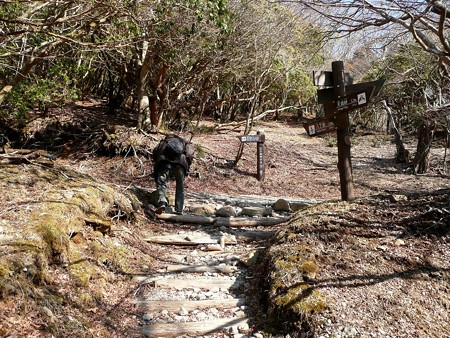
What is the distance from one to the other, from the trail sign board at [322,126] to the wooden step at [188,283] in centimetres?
284

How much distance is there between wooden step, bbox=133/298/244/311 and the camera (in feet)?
13.6

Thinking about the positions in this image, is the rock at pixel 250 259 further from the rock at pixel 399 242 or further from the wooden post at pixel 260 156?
the wooden post at pixel 260 156

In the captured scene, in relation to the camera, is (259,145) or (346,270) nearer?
(346,270)

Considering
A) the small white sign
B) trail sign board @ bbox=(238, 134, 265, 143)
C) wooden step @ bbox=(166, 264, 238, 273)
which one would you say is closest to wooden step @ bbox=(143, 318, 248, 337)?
wooden step @ bbox=(166, 264, 238, 273)

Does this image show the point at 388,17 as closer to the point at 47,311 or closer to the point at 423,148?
the point at 47,311

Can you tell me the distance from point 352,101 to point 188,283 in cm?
359

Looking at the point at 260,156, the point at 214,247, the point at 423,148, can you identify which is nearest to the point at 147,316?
the point at 214,247

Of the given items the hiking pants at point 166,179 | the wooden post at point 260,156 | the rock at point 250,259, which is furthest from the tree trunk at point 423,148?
the rock at point 250,259

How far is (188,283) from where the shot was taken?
470cm

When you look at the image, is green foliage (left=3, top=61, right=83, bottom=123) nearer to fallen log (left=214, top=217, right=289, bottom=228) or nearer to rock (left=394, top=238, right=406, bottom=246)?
fallen log (left=214, top=217, right=289, bottom=228)

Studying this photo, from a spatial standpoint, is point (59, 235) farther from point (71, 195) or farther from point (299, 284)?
point (299, 284)

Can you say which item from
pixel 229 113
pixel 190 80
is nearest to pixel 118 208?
pixel 190 80

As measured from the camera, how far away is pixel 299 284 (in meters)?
3.88

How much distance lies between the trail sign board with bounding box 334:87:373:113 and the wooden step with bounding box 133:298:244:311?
3375mm
